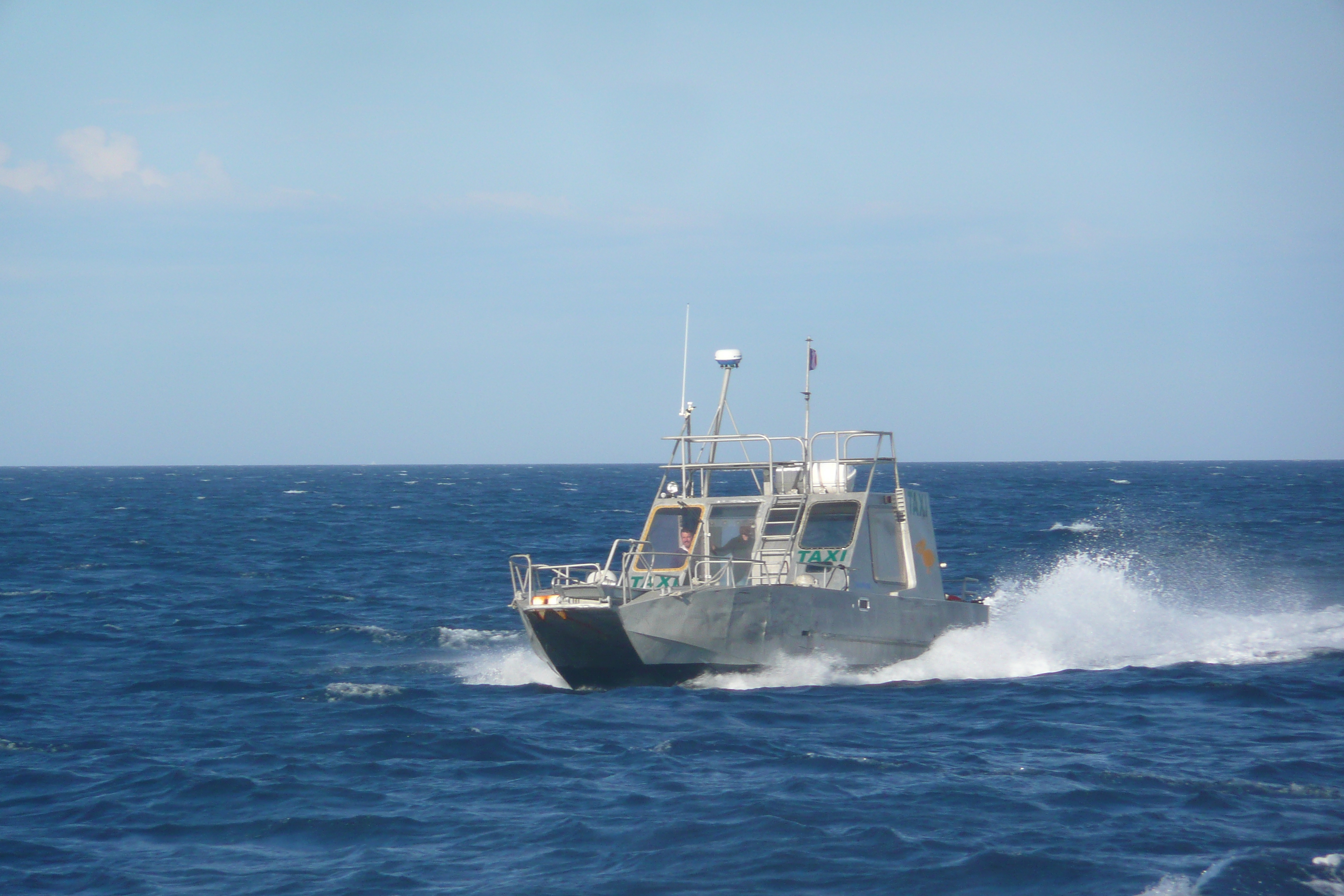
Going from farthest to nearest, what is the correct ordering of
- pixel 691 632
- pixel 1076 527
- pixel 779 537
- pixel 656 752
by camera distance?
pixel 1076 527 < pixel 779 537 < pixel 691 632 < pixel 656 752

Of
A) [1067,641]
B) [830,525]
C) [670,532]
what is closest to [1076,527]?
[1067,641]

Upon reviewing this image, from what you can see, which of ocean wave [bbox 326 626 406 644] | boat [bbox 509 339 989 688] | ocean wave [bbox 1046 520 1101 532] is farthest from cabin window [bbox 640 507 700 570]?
ocean wave [bbox 1046 520 1101 532]

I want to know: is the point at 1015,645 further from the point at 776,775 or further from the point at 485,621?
the point at 485,621

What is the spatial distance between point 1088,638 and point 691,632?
786 centimetres

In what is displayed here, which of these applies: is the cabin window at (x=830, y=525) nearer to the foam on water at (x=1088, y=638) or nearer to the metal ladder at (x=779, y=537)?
the metal ladder at (x=779, y=537)

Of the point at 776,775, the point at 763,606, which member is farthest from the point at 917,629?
the point at 776,775

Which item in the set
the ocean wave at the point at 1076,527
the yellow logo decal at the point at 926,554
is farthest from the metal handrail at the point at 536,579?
the ocean wave at the point at 1076,527

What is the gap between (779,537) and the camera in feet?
54.0

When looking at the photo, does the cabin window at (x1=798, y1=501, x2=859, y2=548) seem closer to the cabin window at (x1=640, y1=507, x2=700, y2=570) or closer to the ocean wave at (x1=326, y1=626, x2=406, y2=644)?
the cabin window at (x1=640, y1=507, x2=700, y2=570)

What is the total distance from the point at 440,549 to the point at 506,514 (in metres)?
17.2

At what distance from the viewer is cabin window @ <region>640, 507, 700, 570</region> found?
658 inches

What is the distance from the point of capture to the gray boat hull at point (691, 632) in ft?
48.4

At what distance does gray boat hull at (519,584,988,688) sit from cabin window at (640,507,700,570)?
152cm

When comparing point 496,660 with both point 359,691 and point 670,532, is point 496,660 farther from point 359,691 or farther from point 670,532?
point 670,532
